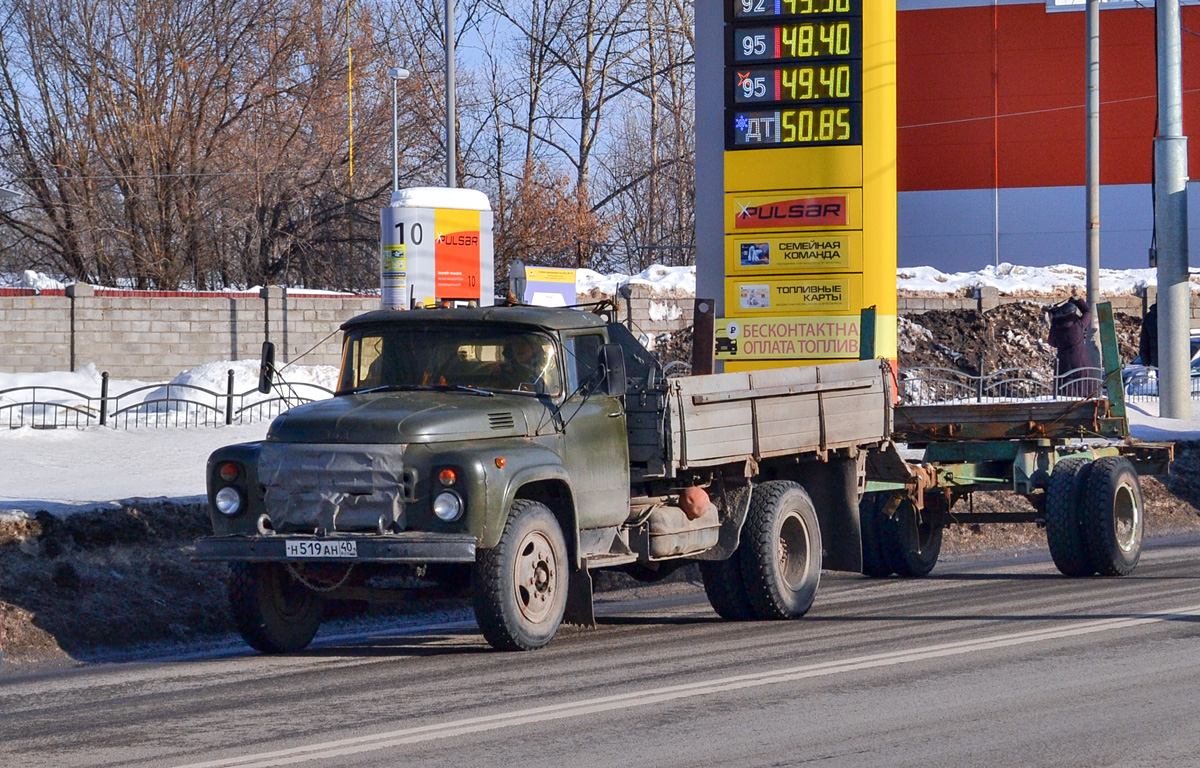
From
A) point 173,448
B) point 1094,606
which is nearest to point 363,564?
point 1094,606

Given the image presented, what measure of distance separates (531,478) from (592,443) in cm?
85

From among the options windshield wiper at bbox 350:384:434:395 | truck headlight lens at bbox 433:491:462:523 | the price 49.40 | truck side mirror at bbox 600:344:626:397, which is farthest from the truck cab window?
the price 49.40

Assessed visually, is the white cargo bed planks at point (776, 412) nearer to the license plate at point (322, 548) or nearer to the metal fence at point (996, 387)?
the license plate at point (322, 548)

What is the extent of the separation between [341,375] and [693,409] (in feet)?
7.79

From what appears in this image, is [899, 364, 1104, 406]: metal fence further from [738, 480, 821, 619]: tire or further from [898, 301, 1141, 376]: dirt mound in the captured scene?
[738, 480, 821, 619]: tire

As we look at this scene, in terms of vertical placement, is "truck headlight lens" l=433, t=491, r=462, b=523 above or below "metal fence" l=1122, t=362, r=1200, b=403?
below

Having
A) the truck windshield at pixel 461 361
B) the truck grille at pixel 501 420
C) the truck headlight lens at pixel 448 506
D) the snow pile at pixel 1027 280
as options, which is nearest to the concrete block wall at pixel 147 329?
the snow pile at pixel 1027 280

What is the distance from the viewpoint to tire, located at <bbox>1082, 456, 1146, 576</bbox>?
13.1 meters

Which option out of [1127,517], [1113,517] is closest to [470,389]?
[1113,517]

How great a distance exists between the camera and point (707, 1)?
Result: 65.4 ft

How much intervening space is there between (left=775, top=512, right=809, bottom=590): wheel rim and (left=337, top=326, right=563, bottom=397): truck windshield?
91.9 inches

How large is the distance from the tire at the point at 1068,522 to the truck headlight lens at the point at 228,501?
7.14 m

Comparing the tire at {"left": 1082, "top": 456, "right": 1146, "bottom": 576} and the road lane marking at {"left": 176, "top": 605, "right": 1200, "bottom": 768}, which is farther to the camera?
the tire at {"left": 1082, "top": 456, "right": 1146, "bottom": 576}

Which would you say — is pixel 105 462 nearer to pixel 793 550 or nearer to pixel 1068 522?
pixel 793 550
